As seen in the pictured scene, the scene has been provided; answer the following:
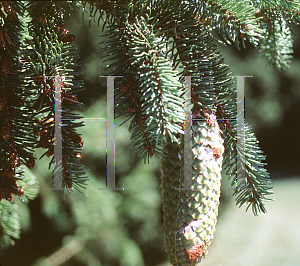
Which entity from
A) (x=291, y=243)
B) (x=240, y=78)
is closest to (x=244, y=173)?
(x=240, y=78)

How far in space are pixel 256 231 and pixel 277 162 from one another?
413mm

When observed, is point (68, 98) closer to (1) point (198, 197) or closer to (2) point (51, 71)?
(2) point (51, 71)

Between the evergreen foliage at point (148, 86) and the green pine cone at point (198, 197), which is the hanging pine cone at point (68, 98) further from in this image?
the green pine cone at point (198, 197)

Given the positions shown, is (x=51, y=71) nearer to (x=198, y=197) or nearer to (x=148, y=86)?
(x=148, y=86)

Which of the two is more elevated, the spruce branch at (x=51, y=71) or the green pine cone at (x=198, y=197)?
the spruce branch at (x=51, y=71)

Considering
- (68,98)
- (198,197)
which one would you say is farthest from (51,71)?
(198,197)

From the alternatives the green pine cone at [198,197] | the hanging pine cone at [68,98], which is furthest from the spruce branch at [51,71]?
the green pine cone at [198,197]

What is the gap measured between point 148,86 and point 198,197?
0.48 ft

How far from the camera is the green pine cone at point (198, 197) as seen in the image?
369mm

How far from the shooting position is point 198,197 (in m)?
0.37

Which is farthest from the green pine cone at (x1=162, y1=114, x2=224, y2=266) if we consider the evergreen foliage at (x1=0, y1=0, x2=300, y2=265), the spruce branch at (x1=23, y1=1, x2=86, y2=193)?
the spruce branch at (x1=23, y1=1, x2=86, y2=193)

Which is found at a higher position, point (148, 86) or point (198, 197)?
point (148, 86)

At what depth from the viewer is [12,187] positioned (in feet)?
1.16

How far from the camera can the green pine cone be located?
1.21 ft
